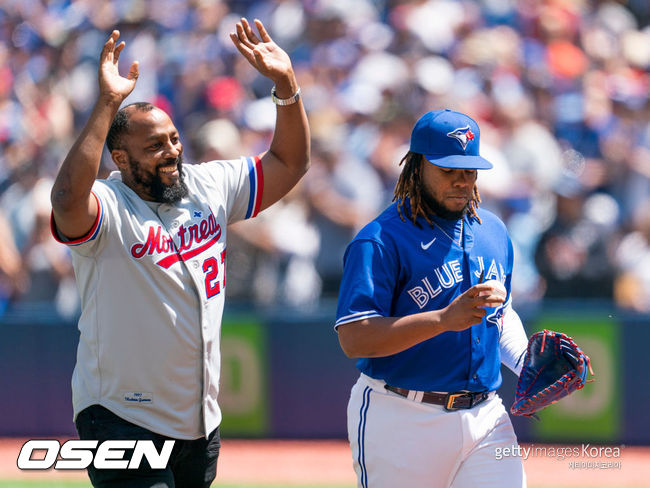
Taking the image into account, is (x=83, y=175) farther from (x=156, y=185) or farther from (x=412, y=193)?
(x=412, y=193)

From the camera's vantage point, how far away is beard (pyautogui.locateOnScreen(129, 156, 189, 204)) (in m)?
3.82

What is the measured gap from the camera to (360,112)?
929 centimetres

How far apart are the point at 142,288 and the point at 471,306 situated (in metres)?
1.26

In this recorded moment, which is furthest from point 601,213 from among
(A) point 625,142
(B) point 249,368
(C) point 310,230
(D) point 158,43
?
(D) point 158,43

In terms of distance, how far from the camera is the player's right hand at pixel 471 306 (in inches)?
126

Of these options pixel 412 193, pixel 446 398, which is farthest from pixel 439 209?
pixel 446 398

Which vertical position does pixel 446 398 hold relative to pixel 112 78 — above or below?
below

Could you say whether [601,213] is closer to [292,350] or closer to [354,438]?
[292,350]

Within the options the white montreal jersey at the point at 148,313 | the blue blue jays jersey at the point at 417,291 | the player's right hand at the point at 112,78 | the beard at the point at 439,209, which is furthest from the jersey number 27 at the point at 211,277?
the beard at the point at 439,209

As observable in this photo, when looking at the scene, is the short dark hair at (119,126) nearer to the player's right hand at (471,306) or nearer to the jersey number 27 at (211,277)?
the jersey number 27 at (211,277)

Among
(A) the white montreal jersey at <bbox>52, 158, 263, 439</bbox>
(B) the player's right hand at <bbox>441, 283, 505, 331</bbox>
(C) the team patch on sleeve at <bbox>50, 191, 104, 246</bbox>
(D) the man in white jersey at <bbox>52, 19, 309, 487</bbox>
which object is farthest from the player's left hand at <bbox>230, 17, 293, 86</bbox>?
(B) the player's right hand at <bbox>441, 283, 505, 331</bbox>

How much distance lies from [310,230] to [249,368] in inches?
51.5

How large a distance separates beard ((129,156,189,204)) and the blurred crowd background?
4.69 m

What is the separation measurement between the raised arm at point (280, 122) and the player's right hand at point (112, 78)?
56 centimetres
